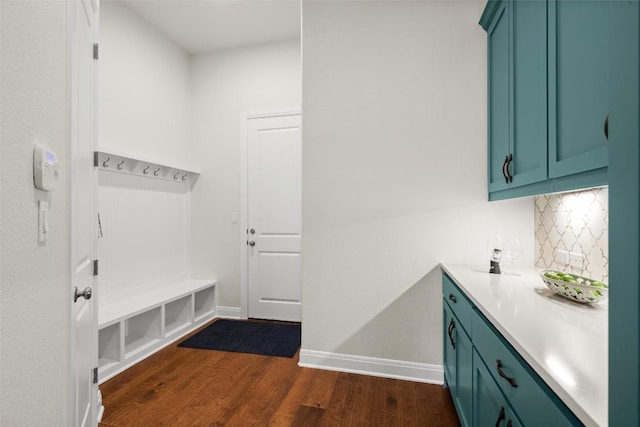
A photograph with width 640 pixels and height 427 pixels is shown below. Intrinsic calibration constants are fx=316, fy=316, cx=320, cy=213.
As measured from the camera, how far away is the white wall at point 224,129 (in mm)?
3611

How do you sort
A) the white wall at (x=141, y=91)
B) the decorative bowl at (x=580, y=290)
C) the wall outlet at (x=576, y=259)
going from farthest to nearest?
1. the white wall at (x=141, y=91)
2. the wall outlet at (x=576, y=259)
3. the decorative bowl at (x=580, y=290)

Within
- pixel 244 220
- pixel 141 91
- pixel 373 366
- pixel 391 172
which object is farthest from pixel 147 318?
pixel 391 172

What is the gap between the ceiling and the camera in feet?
9.71

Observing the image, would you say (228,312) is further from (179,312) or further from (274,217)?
(274,217)

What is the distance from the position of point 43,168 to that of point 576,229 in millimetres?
2264

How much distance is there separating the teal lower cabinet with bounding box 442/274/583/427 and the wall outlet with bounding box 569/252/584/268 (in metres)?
0.59

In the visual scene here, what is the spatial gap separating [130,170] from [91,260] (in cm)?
156

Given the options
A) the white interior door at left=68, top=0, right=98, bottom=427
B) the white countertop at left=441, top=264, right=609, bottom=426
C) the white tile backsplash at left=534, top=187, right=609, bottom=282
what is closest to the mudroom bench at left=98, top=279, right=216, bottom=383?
the white interior door at left=68, top=0, right=98, bottom=427

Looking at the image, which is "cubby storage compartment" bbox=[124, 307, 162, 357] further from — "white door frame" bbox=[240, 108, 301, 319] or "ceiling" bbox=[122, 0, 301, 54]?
"ceiling" bbox=[122, 0, 301, 54]

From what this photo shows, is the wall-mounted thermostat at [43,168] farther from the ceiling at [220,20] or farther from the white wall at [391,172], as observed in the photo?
the ceiling at [220,20]

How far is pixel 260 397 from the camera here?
2092 mm

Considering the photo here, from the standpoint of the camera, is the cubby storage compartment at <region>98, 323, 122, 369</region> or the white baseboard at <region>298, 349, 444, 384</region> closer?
the white baseboard at <region>298, 349, 444, 384</region>

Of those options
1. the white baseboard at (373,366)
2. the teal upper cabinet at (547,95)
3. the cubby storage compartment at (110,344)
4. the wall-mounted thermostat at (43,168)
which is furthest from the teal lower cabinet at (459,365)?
the cubby storage compartment at (110,344)

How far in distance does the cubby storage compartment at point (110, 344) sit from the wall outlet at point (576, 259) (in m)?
3.05
